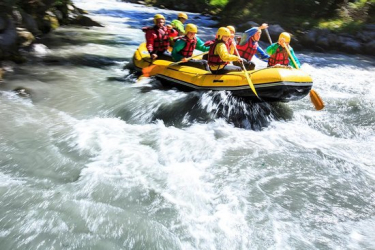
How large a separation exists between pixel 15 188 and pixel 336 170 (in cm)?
402

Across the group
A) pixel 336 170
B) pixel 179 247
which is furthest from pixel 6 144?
pixel 336 170

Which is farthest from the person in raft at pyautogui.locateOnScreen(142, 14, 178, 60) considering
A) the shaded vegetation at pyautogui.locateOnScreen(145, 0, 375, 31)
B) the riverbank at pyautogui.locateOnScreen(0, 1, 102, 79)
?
the shaded vegetation at pyautogui.locateOnScreen(145, 0, 375, 31)

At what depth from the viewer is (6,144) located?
4.45 metres

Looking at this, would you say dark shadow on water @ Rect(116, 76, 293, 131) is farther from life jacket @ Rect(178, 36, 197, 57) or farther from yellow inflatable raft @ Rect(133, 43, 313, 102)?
life jacket @ Rect(178, 36, 197, 57)

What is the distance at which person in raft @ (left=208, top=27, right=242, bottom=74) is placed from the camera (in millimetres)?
5750

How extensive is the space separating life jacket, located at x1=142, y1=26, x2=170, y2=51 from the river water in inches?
35.9

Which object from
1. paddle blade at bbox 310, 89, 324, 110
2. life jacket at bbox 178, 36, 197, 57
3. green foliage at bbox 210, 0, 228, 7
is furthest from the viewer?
green foliage at bbox 210, 0, 228, 7

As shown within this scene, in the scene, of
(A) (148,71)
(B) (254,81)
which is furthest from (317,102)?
(A) (148,71)

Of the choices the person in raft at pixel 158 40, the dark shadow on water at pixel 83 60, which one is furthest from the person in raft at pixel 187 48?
the dark shadow on water at pixel 83 60

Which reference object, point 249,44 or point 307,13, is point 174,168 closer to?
point 249,44

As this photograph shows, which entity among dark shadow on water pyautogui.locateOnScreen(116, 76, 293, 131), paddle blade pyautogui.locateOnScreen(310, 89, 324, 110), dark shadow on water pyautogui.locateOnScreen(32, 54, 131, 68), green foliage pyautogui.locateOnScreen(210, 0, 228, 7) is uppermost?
paddle blade pyautogui.locateOnScreen(310, 89, 324, 110)

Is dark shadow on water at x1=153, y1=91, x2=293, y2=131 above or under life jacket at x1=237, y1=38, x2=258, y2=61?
under

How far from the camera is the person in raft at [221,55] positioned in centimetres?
575

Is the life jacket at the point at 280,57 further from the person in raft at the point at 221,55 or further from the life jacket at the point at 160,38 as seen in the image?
the life jacket at the point at 160,38
